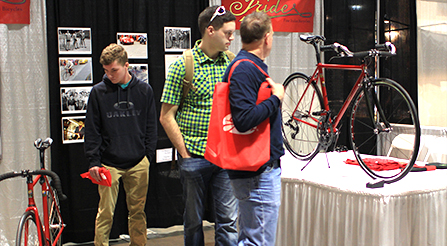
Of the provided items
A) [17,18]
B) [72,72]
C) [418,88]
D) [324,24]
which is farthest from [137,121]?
[418,88]

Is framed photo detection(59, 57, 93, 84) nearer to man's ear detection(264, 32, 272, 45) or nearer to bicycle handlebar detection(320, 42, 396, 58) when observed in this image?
bicycle handlebar detection(320, 42, 396, 58)

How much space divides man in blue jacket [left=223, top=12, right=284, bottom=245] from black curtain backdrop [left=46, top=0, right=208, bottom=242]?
2445 millimetres

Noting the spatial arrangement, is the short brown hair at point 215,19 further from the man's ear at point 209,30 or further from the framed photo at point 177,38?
the framed photo at point 177,38

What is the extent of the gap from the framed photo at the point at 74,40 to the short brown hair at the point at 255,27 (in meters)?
2.49

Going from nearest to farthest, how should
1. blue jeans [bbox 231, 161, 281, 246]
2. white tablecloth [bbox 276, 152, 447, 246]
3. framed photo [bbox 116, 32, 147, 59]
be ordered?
blue jeans [bbox 231, 161, 281, 246] → white tablecloth [bbox 276, 152, 447, 246] → framed photo [bbox 116, 32, 147, 59]

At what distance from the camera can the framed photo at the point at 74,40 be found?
3879 millimetres

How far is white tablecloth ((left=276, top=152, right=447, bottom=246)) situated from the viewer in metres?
2.62

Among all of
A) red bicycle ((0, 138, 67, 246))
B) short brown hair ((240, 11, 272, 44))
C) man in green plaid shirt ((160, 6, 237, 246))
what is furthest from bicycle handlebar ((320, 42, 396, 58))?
red bicycle ((0, 138, 67, 246))

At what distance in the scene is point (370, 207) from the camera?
2.62 m

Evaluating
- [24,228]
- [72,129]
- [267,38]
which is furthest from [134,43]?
[267,38]

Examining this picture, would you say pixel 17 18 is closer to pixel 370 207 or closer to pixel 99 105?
pixel 99 105

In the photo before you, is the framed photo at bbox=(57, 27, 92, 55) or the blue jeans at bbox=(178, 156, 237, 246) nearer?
the blue jeans at bbox=(178, 156, 237, 246)

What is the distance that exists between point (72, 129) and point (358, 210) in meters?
2.63

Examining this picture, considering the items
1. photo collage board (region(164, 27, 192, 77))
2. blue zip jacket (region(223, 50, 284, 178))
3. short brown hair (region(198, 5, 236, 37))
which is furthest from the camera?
photo collage board (region(164, 27, 192, 77))
